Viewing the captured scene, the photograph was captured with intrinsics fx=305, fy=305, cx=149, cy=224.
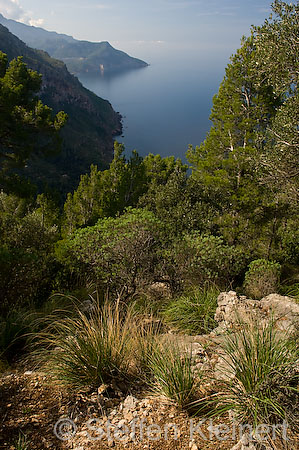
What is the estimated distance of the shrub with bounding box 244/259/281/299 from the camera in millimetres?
7848

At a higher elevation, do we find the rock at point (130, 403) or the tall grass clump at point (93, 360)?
the tall grass clump at point (93, 360)

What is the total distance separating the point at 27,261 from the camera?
18.9 ft

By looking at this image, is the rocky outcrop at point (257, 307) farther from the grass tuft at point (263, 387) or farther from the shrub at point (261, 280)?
the shrub at point (261, 280)

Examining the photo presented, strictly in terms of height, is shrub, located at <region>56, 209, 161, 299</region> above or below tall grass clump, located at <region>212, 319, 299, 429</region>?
below

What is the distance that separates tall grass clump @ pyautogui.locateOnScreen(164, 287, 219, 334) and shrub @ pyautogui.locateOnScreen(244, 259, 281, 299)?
9.93 ft

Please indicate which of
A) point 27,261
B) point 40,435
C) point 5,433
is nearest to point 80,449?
point 40,435

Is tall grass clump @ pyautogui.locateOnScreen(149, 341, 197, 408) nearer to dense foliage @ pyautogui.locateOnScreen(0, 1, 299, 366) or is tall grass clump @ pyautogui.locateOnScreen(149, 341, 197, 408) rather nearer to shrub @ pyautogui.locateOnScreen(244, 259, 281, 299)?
dense foliage @ pyautogui.locateOnScreen(0, 1, 299, 366)

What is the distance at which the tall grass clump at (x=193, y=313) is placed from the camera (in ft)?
15.0

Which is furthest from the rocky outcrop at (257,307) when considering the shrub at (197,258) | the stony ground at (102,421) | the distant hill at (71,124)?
the distant hill at (71,124)

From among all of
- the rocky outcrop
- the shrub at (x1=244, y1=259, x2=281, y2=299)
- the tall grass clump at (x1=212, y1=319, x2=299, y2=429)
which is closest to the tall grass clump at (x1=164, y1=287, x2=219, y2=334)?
the rocky outcrop

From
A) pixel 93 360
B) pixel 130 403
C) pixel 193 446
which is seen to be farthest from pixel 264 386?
pixel 93 360

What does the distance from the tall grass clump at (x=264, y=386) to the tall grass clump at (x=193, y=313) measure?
2.01 meters

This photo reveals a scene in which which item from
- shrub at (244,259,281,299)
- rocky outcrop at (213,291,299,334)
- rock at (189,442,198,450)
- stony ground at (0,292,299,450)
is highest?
rock at (189,442,198,450)

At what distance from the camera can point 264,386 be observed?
7.22 feet
